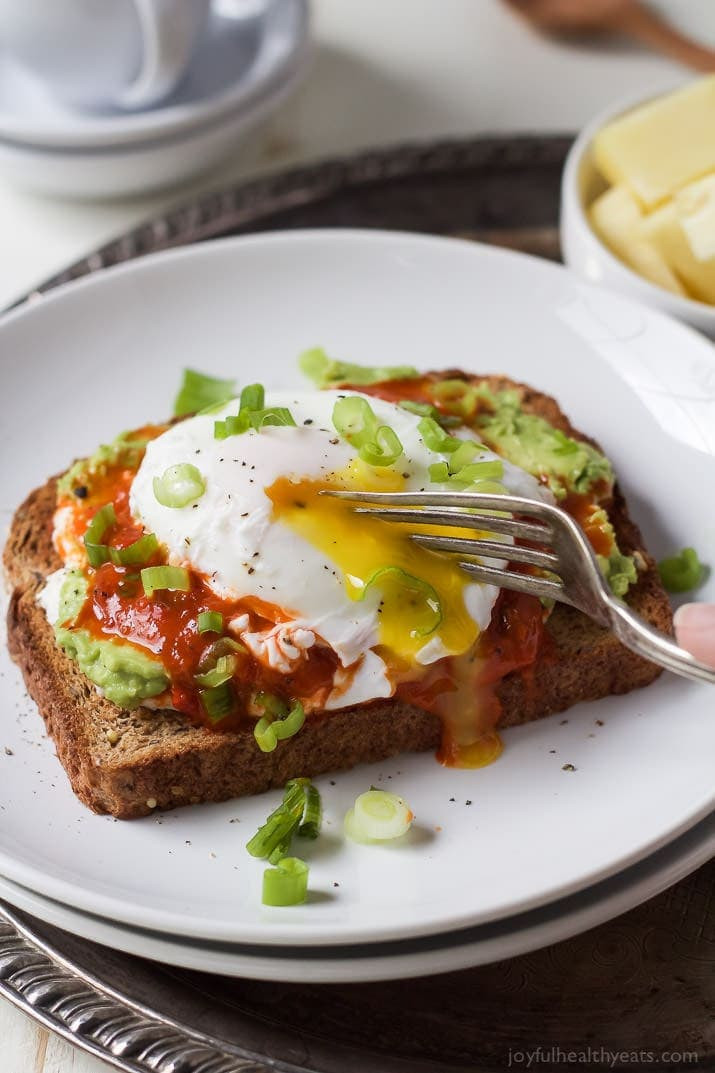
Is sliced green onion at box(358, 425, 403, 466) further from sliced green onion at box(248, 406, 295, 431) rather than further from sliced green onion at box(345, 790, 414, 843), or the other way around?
sliced green onion at box(345, 790, 414, 843)

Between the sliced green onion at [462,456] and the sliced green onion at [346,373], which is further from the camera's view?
the sliced green onion at [346,373]

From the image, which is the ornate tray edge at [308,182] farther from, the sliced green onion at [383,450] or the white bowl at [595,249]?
the sliced green onion at [383,450]

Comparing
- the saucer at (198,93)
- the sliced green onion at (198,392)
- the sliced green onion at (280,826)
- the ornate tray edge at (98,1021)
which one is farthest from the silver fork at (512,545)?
the saucer at (198,93)

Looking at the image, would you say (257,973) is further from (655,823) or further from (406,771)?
(655,823)

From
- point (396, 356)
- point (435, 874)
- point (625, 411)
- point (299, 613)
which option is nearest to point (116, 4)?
point (396, 356)

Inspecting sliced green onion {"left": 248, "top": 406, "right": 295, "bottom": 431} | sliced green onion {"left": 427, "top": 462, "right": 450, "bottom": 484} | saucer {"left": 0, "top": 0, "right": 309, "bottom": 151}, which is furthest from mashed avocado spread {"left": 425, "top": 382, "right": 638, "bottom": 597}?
saucer {"left": 0, "top": 0, "right": 309, "bottom": 151}

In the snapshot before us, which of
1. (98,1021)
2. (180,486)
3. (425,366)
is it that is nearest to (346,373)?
(425,366)
